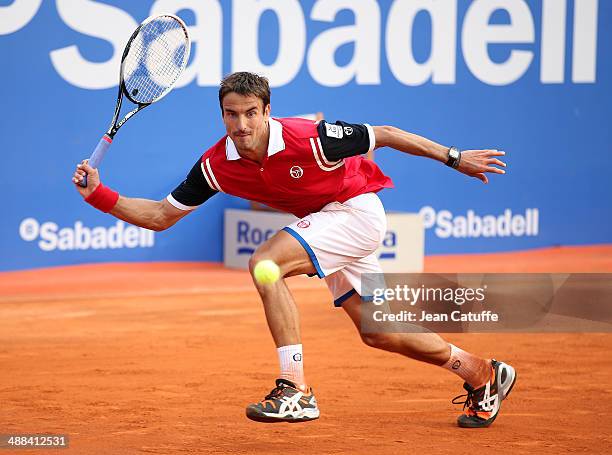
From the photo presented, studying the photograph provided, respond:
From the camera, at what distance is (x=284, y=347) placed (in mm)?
4875

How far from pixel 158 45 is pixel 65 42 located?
4380mm

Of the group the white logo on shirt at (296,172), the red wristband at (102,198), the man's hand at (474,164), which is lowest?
the red wristband at (102,198)

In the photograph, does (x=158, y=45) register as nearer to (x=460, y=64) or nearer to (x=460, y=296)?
(x=460, y=296)

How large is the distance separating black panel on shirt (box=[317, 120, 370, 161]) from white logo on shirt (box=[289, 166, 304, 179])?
13cm

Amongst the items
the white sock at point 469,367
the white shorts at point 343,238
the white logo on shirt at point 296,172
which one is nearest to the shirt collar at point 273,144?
the white logo on shirt at point 296,172

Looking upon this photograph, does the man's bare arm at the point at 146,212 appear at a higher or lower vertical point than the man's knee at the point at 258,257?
higher

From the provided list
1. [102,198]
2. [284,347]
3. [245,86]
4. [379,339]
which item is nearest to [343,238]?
[379,339]

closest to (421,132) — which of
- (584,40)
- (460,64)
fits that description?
(460,64)

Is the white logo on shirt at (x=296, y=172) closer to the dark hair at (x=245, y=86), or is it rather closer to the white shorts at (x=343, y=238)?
the white shorts at (x=343, y=238)

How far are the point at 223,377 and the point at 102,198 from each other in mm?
1981

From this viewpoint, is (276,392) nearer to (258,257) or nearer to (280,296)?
(280,296)

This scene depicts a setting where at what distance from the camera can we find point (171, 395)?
6.23 m

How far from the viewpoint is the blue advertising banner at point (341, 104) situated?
33.1 feet

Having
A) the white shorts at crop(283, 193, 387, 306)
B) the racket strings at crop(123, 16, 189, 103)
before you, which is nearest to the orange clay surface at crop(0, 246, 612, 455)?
the white shorts at crop(283, 193, 387, 306)
